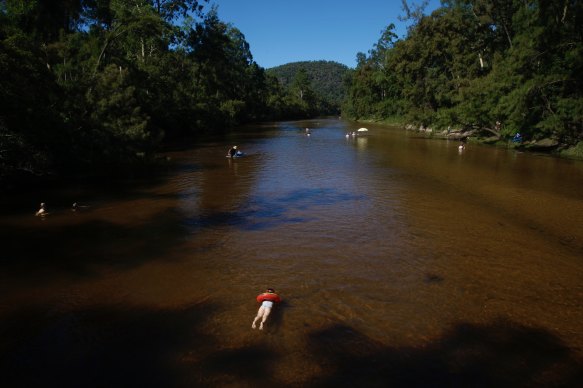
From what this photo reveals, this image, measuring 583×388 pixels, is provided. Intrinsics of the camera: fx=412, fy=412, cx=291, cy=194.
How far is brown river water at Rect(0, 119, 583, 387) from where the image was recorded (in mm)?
7453

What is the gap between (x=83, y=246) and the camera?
13297 mm

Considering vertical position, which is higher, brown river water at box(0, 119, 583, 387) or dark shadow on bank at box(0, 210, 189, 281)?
dark shadow on bank at box(0, 210, 189, 281)

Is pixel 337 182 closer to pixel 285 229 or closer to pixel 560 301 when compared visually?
pixel 285 229

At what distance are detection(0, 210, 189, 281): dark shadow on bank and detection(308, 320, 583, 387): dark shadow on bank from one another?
678 centimetres

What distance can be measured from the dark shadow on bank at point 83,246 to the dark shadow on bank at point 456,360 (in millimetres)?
6784

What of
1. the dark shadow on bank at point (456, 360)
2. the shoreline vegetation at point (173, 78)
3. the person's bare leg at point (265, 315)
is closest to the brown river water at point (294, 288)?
the dark shadow on bank at point (456, 360)

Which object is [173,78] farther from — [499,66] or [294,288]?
→ [294,288]

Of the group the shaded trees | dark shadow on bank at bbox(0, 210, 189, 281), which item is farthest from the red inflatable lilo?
the shaded trees

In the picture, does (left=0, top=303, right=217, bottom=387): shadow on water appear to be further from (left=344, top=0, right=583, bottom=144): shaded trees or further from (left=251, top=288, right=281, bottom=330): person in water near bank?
(left=344, top=0, right=583, bottom=144): shaded trees

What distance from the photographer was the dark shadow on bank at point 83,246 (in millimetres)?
11672

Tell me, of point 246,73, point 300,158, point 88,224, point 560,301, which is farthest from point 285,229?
point 246,73

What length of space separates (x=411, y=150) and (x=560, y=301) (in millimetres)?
31205

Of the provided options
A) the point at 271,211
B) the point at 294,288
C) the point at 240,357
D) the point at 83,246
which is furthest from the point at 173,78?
the point at 240,357

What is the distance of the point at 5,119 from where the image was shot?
58.6 feet
